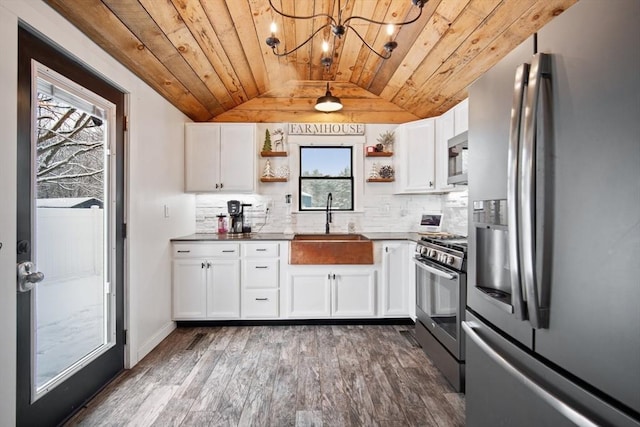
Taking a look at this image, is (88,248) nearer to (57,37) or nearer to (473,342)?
(57,37)

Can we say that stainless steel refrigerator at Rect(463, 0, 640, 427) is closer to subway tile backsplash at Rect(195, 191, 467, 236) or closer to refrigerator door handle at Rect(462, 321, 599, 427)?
refrigerator door handle at Rect(462, 321, 599, 427)

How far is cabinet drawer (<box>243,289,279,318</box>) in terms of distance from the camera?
3.29 meters

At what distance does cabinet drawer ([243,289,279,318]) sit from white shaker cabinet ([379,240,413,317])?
113cm

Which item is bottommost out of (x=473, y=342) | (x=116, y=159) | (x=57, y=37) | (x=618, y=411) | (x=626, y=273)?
(x=473, y=342)

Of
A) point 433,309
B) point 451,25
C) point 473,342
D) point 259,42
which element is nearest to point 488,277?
point 473,342

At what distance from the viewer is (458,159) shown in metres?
2.78

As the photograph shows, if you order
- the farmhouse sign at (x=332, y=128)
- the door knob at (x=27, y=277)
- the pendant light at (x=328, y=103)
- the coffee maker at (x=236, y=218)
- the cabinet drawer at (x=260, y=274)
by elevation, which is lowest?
the cabinet drawer at (x=260, y=274)

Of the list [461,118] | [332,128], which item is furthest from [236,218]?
[461,118]

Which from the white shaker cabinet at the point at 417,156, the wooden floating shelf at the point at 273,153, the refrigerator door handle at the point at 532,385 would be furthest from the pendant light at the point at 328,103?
the refrigerator door handle at the point at 532,385

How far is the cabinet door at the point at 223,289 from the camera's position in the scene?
3275 mm

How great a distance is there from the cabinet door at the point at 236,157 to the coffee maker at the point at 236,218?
0.22 metres

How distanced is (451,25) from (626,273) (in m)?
2.27

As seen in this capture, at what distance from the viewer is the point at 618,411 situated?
71cm

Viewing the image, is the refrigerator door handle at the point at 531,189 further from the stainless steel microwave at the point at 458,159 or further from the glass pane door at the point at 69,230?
the glass pane door at the point at 69,230
